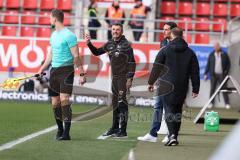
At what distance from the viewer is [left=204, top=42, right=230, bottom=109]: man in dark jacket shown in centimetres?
2009

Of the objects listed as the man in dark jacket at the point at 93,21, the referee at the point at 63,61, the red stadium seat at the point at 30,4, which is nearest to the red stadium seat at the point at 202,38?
the man in dark jacket at the point at 93,21

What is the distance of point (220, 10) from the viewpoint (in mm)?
25500

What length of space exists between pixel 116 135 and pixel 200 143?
4.40ft

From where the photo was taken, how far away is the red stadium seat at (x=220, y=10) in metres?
25.4

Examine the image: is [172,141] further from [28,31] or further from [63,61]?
[28,31]

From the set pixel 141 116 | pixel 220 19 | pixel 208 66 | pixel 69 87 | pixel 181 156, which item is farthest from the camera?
pixel 220 19

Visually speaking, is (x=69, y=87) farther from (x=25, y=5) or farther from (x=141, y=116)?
(x=25, y=5)

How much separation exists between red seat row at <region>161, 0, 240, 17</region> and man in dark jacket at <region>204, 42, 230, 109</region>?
5.43 metres

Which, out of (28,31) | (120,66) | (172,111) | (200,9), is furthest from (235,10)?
(172,111)

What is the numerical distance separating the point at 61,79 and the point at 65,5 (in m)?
16.6

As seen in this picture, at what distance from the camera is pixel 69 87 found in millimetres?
9008

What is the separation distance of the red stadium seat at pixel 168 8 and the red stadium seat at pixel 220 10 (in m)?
1.68

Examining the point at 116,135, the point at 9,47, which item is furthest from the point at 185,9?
the point at 116,135

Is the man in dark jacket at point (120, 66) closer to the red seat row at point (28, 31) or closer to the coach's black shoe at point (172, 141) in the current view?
the coach's black shoe at point (172, 141)
